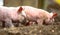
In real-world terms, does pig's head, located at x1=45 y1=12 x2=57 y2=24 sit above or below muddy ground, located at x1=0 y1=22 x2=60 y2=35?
below

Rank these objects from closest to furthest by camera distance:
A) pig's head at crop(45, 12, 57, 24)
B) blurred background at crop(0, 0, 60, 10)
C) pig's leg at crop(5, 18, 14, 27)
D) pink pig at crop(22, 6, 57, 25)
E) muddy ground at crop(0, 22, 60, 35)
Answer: muddy ground at crop(0, 22, 60, 35)
pig's leg at crop(5, 18, 14, 27)
pink pig at crop(22, 6, 57, 25)
pig's head at crop(45, 12, 57, 24)
blurred background at crop(0, 0, 60, 10)

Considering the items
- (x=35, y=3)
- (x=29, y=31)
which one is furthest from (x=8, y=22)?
(x=35, y=3)

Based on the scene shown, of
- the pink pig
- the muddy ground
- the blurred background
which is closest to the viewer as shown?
the muddy ground

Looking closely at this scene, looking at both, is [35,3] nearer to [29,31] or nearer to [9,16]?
[9,16]

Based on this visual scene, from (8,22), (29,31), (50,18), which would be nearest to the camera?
(29,31)

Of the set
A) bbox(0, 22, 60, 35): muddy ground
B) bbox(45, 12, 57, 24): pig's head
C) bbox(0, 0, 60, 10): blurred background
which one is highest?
bbox(0, 0, 60, 10): blurred background

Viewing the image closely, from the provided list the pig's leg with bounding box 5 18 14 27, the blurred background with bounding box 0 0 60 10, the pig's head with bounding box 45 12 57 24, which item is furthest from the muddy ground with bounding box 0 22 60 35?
the blurred background with bounding box 0 0 60 10

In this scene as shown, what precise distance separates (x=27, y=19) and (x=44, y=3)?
7.39ft

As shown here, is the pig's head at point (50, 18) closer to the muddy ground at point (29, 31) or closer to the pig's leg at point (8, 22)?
the pig's leg at point (8, 22)

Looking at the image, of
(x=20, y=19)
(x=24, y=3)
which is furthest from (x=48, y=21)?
(x=24, y=3)

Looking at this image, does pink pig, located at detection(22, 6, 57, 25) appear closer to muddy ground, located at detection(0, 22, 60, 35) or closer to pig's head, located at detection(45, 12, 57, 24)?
pig's head, located at detection(45, 12, 57, 24)

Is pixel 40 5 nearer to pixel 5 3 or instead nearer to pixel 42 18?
pixel 5 3

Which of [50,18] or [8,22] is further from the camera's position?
[50,18]

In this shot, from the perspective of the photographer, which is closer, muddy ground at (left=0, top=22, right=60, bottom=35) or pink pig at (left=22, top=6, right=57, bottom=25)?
muddy ground at (left=0, top=22, right=60, bottom=35)
